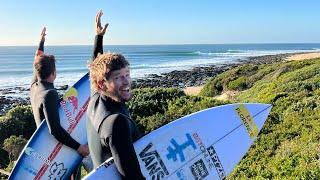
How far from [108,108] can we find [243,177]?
4.05 m

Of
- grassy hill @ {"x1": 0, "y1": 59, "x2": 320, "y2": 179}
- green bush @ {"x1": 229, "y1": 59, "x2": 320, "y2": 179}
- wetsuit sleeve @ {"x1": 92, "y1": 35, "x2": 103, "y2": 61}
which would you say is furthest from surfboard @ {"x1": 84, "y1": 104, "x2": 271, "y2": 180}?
wetsuit sleeve @ {"x1": 92, "y1": 35, "x2": 103, "y2": 61}

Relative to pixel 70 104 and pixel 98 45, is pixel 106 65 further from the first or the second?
pixel 70 104

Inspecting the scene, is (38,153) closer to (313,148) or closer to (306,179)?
(306,179)

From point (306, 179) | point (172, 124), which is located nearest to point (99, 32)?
point (172, 124)

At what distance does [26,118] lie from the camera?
43.8 ft

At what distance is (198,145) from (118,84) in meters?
1.72

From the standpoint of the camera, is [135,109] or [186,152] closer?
[186,152]

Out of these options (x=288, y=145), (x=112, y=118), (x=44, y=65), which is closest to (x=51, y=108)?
(x=44, y=65)

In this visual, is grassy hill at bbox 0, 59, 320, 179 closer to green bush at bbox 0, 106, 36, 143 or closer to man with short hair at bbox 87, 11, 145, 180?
green bush at bbox 0, 106, 36, 143

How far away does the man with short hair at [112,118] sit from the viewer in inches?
114

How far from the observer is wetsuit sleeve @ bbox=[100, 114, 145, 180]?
9.46 feet

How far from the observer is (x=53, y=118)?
4.75 meters

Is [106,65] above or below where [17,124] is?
above

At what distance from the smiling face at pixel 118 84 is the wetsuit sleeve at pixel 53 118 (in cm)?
175
